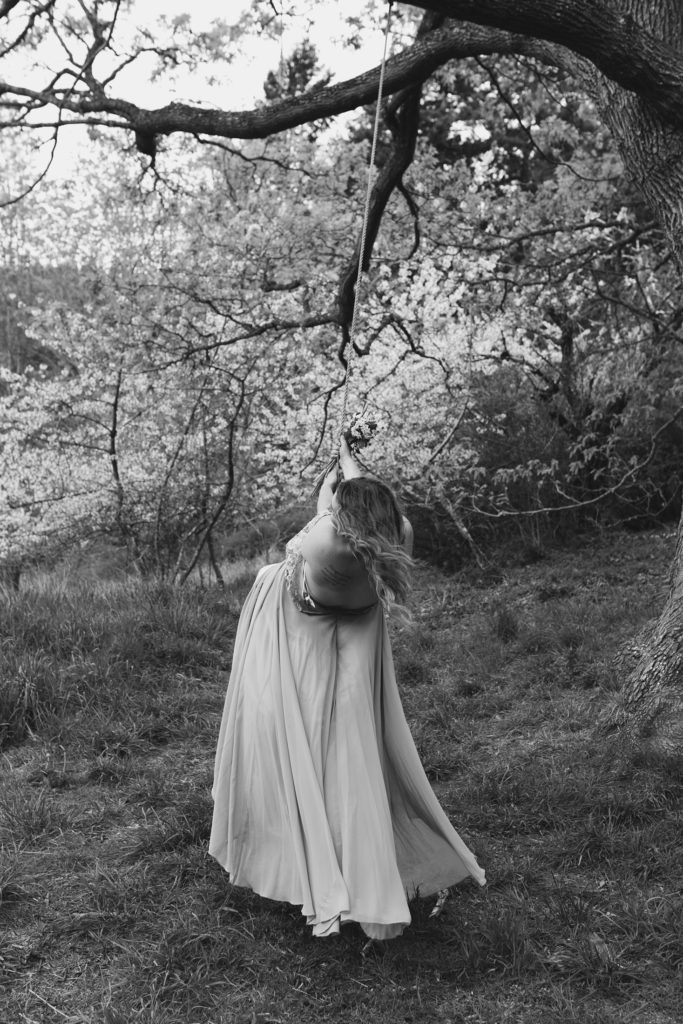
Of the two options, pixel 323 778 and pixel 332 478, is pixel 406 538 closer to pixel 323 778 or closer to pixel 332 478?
pixel 332 478

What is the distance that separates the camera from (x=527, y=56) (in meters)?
5.67

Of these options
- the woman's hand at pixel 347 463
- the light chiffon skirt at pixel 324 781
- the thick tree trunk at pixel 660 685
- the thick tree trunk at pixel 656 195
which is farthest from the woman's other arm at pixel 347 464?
the thick tree trunk at pixel 660 685

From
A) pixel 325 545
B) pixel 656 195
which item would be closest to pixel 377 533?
pixel 325 545

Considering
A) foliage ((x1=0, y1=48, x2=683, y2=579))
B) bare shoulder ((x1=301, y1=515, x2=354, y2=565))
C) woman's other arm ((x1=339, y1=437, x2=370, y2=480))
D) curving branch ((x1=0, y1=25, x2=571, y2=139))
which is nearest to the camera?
bare shoulder ((x1=301, y1=515, x2=354, y2=565))

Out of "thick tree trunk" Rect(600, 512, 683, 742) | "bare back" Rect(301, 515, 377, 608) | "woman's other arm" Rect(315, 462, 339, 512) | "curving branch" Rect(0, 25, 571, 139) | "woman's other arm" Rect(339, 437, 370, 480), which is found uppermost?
"curving branch" Rect(0, 25, 571, 139)

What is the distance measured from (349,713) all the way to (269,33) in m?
6.43

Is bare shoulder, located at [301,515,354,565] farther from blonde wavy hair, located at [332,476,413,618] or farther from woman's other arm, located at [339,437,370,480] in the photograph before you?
woman's other arm, located at [339,437,370,480]

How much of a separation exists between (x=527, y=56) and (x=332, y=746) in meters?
4.55

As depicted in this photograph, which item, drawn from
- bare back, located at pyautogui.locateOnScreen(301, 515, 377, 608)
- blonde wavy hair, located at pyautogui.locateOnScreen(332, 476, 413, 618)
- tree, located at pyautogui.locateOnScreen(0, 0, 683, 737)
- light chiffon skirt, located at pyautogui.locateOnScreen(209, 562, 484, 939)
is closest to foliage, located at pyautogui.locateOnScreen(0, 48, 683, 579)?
tree, located at pyautogui.locateOnScreen(0, 0, 683, 737)

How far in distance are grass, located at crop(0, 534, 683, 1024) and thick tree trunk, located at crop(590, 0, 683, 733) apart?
0.25 metres

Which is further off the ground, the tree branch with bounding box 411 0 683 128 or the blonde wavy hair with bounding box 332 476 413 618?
the tree branch with bounding box 411 0 683 128

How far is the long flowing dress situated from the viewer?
3.08 m

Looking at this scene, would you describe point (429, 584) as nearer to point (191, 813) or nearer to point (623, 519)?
point (623, 519)

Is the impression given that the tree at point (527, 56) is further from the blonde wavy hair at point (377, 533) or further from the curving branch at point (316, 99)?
the blonde wavy hair at point (377, 533)
